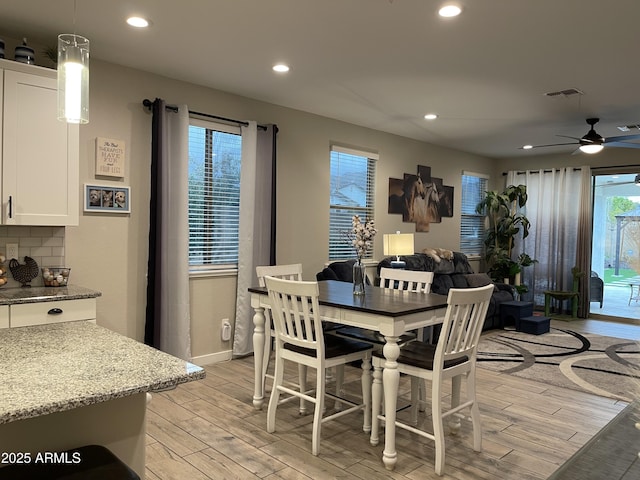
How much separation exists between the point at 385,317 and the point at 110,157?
2.62m

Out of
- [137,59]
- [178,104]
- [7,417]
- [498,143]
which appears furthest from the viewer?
[498,143]

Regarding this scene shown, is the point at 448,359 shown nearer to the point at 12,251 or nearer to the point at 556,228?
the point at 12,251

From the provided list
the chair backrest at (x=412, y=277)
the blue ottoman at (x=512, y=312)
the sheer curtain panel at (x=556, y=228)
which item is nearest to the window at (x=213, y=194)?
the chair backrest at (x=412, y=277)

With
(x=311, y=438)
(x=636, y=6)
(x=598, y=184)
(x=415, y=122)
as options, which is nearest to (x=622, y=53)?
(x=636, y=6)

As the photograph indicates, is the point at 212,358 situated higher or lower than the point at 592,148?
lower

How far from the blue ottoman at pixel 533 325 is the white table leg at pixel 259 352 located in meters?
4.09

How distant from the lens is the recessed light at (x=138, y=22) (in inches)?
120

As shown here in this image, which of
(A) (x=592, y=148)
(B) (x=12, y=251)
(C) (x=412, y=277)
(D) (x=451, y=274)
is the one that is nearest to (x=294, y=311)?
(C) (x=412, y=277)

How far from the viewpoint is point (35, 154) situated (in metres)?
3.24

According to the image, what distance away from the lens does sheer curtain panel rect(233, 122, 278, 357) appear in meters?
4.75

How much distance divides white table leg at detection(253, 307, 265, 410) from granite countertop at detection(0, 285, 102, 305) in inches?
43.2

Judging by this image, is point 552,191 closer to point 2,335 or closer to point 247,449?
point 247,449

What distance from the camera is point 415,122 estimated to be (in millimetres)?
5879

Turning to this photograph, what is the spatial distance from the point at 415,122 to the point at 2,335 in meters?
5.02
